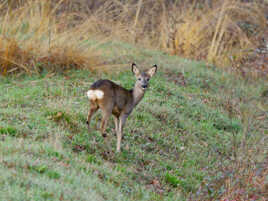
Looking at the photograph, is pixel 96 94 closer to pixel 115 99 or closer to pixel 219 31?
pixel 115 99

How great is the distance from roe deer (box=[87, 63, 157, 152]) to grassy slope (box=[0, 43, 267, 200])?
33 centimetres

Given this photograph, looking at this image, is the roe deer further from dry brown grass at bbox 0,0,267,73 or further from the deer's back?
dry brown grass at bbox 0,0,267,73

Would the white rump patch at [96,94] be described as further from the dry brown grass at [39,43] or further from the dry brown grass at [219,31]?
the dry brown grass at [219,31]

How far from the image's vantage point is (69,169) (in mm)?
5734

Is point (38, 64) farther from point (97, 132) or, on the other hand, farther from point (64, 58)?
point (97, 132)

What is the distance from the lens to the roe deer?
6.85 metres

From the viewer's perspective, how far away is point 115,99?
7.17m

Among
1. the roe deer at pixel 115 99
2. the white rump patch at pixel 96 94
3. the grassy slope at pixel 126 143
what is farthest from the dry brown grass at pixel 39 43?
the white rump patch at pixel 96 94

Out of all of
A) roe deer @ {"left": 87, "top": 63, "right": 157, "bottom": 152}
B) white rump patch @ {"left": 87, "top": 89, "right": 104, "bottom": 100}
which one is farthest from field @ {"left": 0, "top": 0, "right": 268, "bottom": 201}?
white rump patch @ {"left": 87, "top": 89, "right": 104, "bottom": 100}

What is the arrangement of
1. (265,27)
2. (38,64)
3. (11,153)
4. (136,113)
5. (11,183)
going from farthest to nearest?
(265,27)
(38,64)
(136,113)
(11,153)
(11,183)

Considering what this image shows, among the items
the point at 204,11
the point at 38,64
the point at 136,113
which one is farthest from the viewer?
the point at 204,11

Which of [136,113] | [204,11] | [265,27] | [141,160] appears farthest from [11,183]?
[204,11]

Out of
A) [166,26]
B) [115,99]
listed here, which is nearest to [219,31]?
[166,26]

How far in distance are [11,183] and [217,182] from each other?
9.19ft
